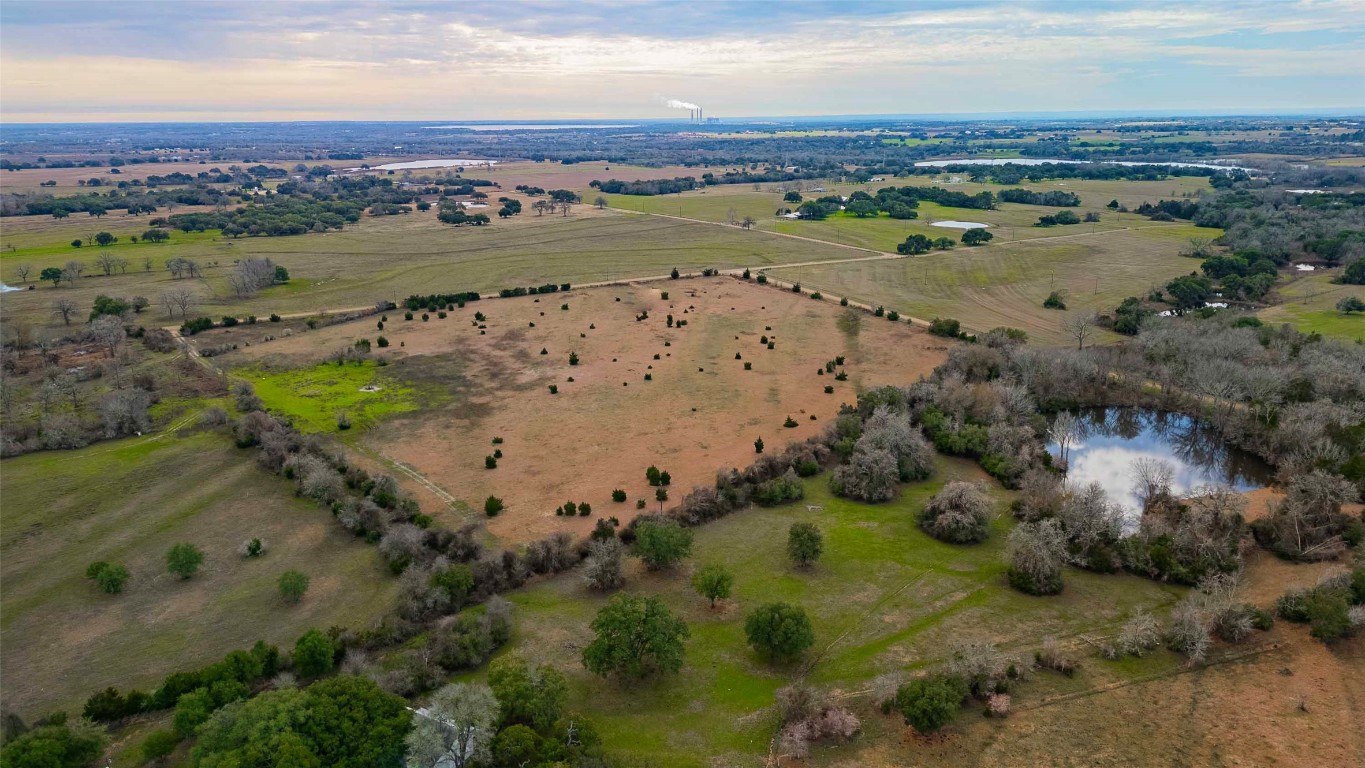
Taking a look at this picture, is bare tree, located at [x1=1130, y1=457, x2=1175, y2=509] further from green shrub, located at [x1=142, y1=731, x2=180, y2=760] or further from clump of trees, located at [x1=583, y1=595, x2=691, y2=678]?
green shrub, located at [x1=142, y1=731, x2=180, y2=760]

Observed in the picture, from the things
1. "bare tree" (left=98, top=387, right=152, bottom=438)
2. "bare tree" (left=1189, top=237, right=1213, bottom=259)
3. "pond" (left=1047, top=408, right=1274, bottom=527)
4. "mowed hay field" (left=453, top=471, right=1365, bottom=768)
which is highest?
"bare tree" (left=1189, top=237, right=1213, bottom=259)

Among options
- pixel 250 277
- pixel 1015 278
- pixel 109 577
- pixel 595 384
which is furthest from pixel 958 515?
pixel 250 277

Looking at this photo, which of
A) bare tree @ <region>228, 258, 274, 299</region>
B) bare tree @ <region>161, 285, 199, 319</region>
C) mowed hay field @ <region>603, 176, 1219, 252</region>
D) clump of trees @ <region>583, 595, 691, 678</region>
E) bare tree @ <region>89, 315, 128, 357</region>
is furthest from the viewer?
mowed hay field @ <region>603, 176, 1219, 252</region>

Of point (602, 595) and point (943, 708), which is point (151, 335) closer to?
point (602, 595)

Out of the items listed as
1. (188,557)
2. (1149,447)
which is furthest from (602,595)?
(1149,447)

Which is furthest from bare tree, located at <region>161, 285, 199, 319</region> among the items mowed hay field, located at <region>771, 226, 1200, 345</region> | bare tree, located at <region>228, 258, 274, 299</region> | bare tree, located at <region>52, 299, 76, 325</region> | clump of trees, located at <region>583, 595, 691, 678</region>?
clump of trees, located at <region>583, 595, 691, 678</region>

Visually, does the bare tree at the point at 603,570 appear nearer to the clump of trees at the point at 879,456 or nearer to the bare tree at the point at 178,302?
the clump of trees at the point at 879,456

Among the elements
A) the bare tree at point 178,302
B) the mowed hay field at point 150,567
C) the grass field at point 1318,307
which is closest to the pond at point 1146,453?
the grass field at point 1318,307
